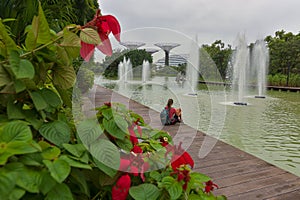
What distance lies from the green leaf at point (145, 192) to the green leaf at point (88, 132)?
0.52ft

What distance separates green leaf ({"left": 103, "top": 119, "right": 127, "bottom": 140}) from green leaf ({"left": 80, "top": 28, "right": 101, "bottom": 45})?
18cm

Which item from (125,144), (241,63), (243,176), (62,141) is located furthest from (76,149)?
(241,63)

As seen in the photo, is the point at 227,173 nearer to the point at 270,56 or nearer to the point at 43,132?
the point at 43,132

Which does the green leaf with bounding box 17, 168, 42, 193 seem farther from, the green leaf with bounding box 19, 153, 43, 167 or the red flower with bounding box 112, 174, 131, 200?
the red flower with bounding box 112, 174, 131, 200

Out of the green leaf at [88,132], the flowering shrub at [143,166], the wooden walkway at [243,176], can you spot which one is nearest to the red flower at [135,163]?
the flowering shrub at [143,166]

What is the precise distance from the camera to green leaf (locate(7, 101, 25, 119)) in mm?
519

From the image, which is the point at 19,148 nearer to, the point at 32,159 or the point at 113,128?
the point at 32,159

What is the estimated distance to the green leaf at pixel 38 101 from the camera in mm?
518

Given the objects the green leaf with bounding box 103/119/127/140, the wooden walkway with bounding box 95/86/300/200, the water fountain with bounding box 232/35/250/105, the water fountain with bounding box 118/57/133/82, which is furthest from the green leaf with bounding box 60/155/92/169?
the water fountain with bounding box 232/35/250/105

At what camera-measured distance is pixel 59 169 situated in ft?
1.45

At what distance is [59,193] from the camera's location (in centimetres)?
47

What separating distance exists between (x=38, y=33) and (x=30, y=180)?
0.30 meters

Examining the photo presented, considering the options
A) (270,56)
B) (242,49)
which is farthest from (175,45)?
(270,56)

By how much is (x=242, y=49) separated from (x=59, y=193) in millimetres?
13845
